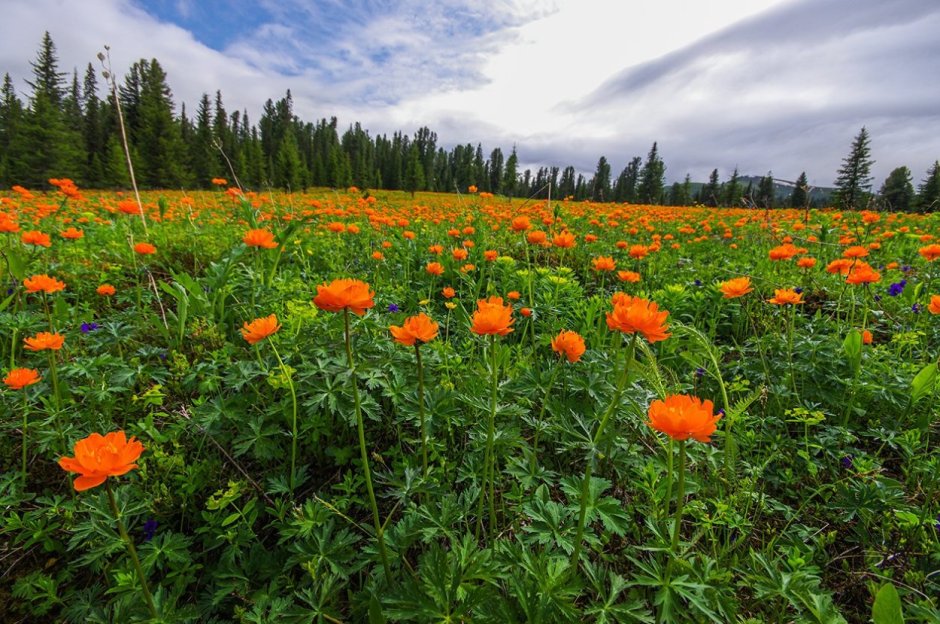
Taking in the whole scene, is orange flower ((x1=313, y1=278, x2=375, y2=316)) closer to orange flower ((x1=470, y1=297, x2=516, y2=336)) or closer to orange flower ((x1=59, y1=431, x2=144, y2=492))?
orange flower ((x1=470, y1=297, x2=516, y2=336))

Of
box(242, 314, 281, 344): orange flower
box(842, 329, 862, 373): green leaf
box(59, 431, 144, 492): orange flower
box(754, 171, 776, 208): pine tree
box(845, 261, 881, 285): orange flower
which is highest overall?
box(754, 171, 776, 208): pine tree

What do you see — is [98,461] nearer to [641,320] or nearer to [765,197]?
[641,320]

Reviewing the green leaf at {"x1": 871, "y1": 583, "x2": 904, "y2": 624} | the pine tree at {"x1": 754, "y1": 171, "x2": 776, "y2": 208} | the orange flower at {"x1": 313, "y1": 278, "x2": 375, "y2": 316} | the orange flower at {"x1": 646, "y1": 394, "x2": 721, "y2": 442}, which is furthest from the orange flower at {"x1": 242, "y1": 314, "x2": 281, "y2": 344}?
the pine tree at {"x1": 754, "y1": 171, "x2": 776, "y2": 208}

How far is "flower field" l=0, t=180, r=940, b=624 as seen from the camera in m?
1.05

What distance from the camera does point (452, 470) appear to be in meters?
1.59

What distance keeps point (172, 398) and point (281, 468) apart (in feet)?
2.88

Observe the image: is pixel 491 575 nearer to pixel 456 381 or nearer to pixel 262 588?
pixel 262 588

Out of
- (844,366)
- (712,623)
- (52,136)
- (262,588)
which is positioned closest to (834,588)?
(712,623)

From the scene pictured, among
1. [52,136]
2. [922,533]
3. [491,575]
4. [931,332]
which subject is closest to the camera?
[491,575]

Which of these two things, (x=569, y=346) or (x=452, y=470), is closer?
(x=569, y=346)

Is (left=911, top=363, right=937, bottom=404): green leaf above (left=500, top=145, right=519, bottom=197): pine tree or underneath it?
underneath

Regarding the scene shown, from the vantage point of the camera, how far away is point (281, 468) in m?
1.61

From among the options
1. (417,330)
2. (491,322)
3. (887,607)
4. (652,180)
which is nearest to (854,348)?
(887,607)

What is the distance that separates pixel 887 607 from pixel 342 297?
1.53 meters
